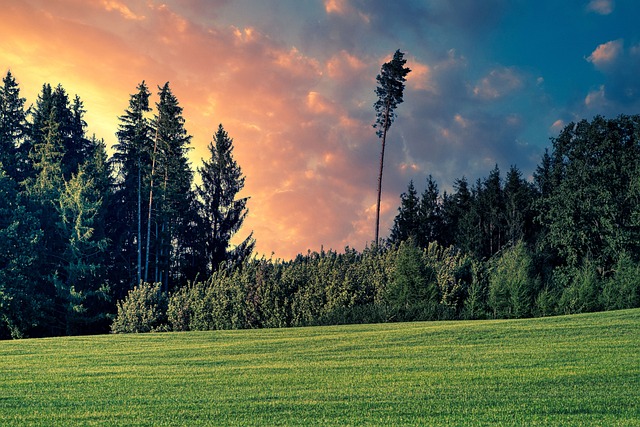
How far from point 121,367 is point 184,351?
2.70m

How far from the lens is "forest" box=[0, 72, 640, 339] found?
23141 millimetres

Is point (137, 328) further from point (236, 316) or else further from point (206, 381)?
point (206, 381)

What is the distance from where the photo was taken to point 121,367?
12.7 m

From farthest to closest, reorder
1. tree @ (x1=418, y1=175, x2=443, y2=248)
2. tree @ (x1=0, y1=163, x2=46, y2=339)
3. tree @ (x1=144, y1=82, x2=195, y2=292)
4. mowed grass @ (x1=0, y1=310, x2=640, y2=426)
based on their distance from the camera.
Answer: tree @ (x1=418, y1=175, x2=443, y2=248) < tree @ (x1=144, y1=82, x2=195, y2=292) < tree @ (x1=0, y1=163, x2=46, y2=339) < mowed grass @ (x1=0, y1=310, x2=640, y2=426)

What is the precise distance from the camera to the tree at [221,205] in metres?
44.0

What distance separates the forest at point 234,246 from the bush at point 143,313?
74mm

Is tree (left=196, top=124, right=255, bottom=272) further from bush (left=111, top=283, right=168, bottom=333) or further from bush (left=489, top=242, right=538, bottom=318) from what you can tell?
bush (left=489, top=242, right=538, bottom=318)

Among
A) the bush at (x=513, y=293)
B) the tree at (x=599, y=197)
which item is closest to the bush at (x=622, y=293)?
the bush at (x=513, y=293)

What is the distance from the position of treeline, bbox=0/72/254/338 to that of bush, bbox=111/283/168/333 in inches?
198

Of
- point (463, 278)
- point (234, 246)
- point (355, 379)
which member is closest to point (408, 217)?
point (234, 246)

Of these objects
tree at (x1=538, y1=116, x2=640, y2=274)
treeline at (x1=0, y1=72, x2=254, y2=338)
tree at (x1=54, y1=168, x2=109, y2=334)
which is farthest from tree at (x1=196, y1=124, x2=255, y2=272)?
tree at (x1=538, y1=116, x2=640, y2=274)

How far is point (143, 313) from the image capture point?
2711 cm

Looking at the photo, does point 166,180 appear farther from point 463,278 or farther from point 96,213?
point 463,278

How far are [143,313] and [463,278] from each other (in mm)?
14777
